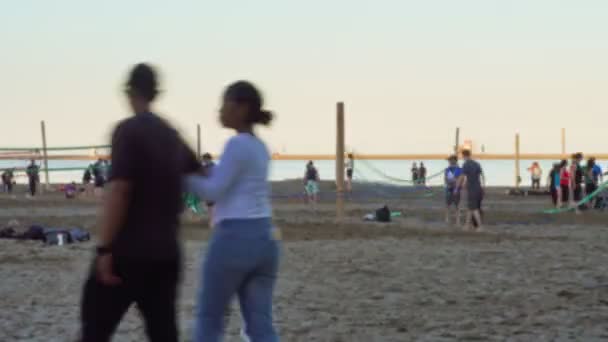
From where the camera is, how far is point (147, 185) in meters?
4.66

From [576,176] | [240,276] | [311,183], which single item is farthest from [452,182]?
[240,276]

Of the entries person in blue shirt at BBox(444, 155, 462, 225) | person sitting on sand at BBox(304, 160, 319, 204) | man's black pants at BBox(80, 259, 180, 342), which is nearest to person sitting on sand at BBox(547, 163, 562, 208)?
person sitting on sand at BBox(304, 160, 319, 204)

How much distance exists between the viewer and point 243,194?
5.02m

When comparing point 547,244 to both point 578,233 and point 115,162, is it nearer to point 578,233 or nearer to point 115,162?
point 578,233

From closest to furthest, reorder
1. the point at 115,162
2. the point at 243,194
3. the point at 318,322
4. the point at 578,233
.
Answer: the point at 115,162 < the point at 243,194 < the point at 318,322 < the point at 578,233

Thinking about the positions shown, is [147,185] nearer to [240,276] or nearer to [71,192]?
[240,276]

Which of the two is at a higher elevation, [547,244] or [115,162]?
[115,162]

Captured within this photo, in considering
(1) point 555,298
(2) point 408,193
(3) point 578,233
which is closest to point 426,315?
(1) point 555,298

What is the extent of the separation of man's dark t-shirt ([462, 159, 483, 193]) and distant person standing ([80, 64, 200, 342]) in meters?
15.2

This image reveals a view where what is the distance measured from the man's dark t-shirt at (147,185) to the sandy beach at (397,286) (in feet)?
10.3

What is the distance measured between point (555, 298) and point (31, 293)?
184 inches

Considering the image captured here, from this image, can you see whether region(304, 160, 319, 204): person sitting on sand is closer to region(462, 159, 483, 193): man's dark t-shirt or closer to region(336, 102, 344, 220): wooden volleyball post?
region(336, 102, 344, 220): wooden volleyball post

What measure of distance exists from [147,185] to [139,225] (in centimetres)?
17

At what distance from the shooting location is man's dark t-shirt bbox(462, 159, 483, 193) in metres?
19.6
